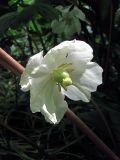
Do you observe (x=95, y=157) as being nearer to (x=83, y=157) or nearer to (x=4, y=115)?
(x=83, y=157)

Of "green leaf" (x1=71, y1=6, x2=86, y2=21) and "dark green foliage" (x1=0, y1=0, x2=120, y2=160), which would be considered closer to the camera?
"dark green foliage" (x1=0, y1=0, x2=120, y2=160)

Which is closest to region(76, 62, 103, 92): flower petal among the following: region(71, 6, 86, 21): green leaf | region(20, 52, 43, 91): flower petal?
region(20, 52, 43, 91): flower petal

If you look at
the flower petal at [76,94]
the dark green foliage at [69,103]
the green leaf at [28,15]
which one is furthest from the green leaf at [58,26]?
the flower petal at [76,94]

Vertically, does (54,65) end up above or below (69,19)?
above

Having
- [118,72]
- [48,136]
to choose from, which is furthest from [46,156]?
[118,72]

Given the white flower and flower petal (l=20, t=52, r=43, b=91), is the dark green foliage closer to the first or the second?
the white flower

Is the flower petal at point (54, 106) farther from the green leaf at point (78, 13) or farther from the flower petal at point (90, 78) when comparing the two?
the green leaf at point (78, 13)
